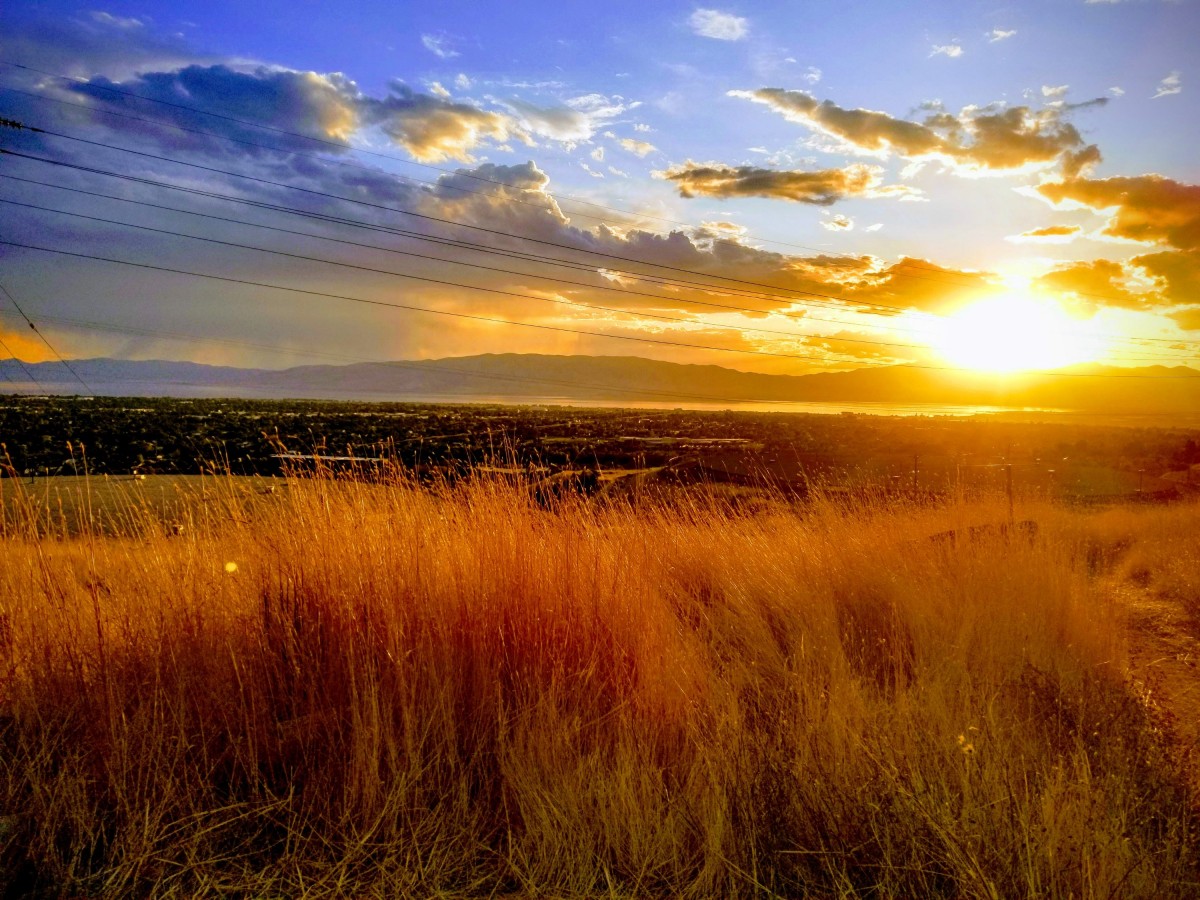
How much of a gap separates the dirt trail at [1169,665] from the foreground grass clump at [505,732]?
0.75ft

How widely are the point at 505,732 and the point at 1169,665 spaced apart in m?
6.12

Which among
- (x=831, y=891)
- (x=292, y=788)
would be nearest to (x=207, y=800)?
(x=292, y=788)

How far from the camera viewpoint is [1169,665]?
640 centimetres

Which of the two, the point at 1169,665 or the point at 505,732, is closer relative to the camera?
the point at 505,732

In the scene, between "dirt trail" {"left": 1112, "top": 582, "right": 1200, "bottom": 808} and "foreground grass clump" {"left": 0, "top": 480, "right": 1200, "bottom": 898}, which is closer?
"foreground grass clump" {"left": 0, "top": 480, "right": 1200, "bottom": 898}

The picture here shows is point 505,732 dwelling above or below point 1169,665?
above

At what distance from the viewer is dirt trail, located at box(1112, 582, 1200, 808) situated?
4.65m

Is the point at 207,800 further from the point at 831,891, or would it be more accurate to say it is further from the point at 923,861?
the point at 923,861

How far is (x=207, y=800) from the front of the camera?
3711 millimetres

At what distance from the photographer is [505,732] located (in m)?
3.96

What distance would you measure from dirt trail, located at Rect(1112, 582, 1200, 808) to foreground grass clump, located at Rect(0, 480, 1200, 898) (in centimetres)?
23

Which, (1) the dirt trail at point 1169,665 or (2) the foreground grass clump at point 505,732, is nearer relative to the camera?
(2) the foreground grass clump at point 505,732

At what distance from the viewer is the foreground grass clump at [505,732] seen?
3.29m

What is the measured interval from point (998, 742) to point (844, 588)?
11.4ft
